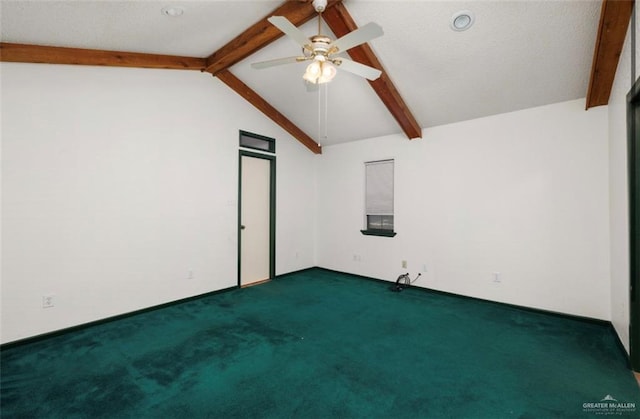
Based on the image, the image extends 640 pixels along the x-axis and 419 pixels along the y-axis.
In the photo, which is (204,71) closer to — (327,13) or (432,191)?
(327,13)

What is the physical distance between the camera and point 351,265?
548 cm

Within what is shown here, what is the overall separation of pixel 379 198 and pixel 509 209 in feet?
6.50

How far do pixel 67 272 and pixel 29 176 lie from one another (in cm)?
102

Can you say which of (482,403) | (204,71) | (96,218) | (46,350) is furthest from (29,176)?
(482,403)

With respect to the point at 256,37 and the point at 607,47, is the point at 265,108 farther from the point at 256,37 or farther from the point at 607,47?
the point at 607,47

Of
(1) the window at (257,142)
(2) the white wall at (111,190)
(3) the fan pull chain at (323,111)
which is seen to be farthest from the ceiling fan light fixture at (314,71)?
(1) the window at (257,142)

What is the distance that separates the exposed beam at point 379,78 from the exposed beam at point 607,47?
6.25 feet

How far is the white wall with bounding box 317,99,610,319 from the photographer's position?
319 cm

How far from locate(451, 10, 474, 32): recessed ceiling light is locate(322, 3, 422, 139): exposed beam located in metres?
0.85

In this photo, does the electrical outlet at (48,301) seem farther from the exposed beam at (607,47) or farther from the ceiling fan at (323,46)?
the exposed beam at (607,47)

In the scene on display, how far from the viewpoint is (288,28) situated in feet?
6.82

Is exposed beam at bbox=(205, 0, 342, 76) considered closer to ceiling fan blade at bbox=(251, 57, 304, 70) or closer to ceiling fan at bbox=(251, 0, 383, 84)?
ceiling fan at bbox=(251, 0, 383, 84)

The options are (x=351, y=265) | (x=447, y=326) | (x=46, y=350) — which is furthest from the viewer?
(x=351, y=265)

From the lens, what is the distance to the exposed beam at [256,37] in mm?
2760
